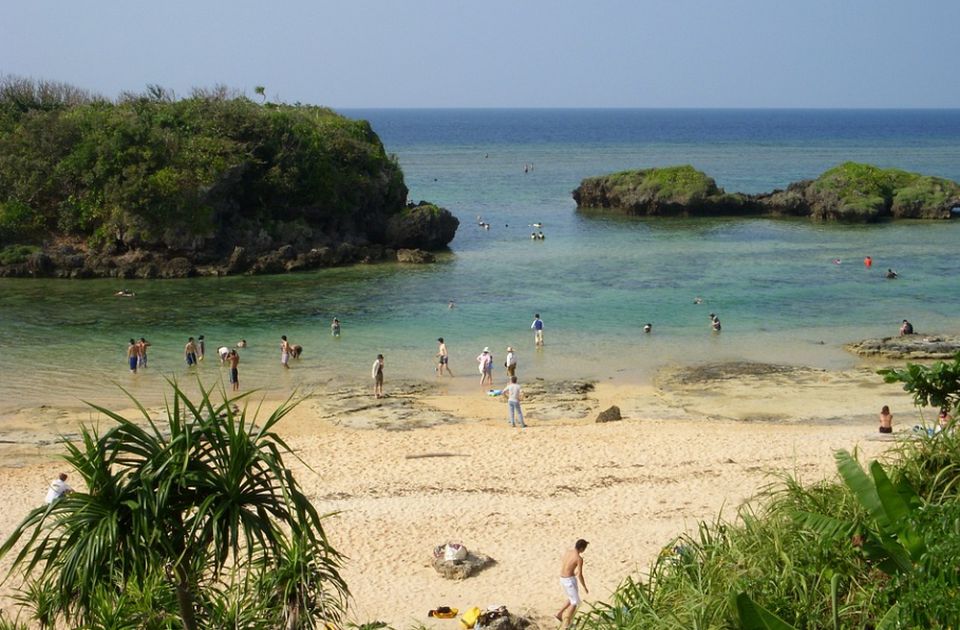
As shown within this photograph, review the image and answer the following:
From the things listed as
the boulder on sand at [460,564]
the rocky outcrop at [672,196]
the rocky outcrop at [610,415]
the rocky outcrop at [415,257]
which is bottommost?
the rocky outcrop at [610,415]

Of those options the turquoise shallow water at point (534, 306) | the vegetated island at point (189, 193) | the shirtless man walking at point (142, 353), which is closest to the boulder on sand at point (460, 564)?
the turquoise shallow water at point (534, 306)

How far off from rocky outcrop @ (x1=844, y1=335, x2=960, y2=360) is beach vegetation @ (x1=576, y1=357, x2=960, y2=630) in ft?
66.0

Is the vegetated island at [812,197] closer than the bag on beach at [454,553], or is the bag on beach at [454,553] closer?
the bag on beach at [454,553]

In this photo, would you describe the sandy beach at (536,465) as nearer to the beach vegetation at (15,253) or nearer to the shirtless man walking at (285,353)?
the shirtless man walking at (285,353)

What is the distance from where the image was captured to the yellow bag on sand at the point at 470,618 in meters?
12.9

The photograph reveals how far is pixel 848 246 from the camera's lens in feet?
170

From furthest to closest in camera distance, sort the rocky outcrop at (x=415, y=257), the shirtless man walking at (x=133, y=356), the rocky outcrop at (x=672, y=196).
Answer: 1. the rocky outcrop at (x=672, y=196)
2. the rocky outcrop at (x=415, y=257)
3. the shirtless man walking at (x=133, y=356)

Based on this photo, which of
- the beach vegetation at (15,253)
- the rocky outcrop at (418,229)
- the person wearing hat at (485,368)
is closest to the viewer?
the person wearing hat at (485,368)

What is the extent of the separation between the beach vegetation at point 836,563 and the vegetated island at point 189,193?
1425 inches

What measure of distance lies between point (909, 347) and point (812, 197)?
115ft

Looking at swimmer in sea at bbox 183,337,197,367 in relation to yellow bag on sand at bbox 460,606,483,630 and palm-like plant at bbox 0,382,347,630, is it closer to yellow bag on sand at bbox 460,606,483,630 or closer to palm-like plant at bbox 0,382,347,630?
yellow bag on sand at bbox 460,606,483,630

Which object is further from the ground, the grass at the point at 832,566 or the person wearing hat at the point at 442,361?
the grass at the point at 832,566

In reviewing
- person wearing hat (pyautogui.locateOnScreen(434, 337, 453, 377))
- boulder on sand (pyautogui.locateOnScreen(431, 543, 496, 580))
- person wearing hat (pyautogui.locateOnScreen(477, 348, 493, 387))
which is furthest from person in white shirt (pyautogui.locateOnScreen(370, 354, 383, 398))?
boulder on sand (pyautogui.locateOnScreen(431, 543, 496, 580))

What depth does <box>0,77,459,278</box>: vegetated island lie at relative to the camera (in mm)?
43906
